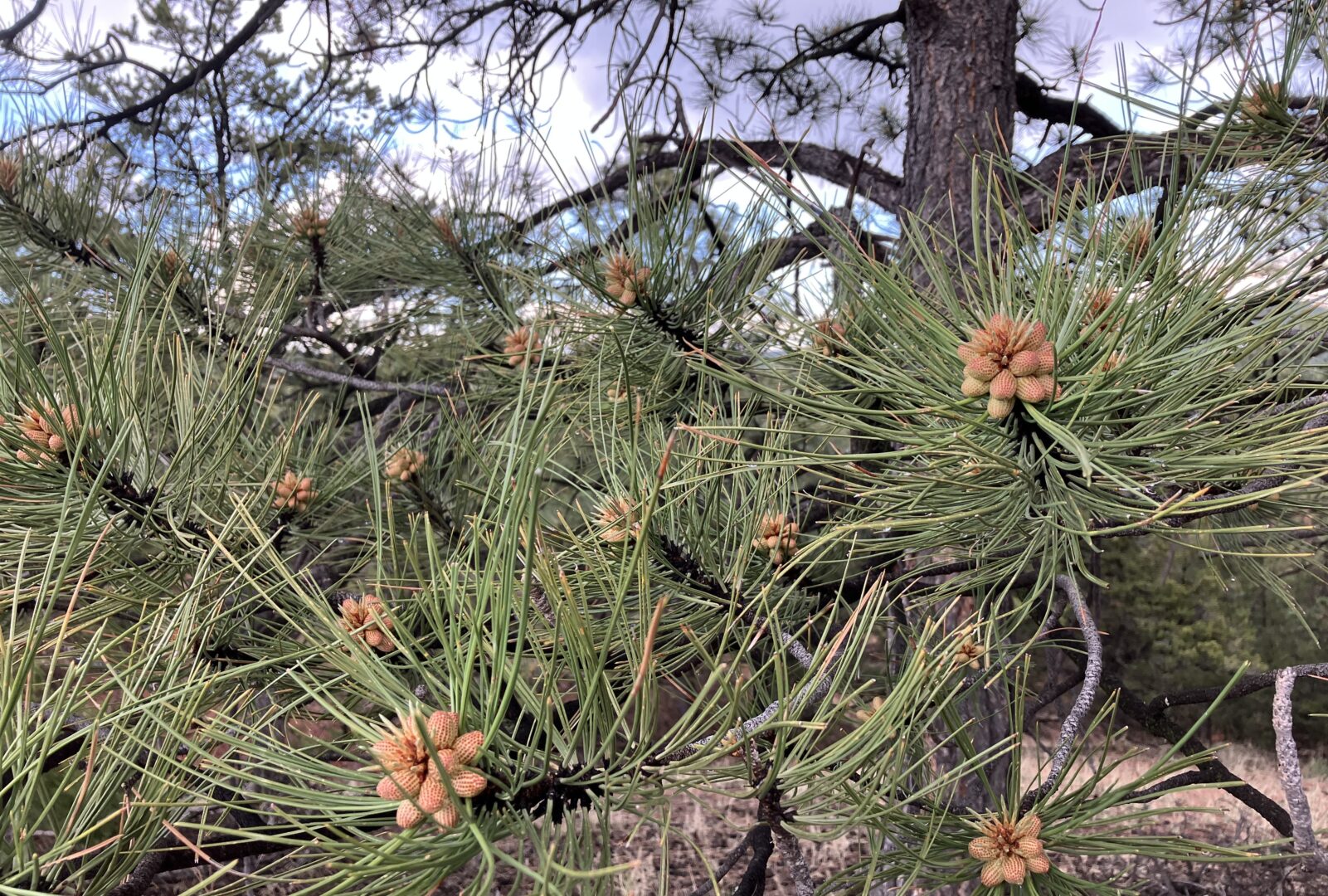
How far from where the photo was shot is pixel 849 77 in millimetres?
2053

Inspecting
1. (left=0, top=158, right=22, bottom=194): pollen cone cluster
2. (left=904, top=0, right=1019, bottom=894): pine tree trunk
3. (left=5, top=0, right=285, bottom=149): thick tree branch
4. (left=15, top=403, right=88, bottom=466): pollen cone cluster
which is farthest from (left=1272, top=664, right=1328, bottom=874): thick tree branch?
(left=5, top=0, right=285, bottom=149): thick tree branch

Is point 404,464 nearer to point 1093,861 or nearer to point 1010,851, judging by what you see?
point 1010,851

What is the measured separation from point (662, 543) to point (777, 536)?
104mm

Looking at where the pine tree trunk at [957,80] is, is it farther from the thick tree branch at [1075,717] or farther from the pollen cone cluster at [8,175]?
the pollen cone cluster at [8,175]

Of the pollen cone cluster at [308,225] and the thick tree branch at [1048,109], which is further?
the thick tree branch at [1048,109]

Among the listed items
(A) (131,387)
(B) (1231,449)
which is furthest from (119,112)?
(B) (1231,449)

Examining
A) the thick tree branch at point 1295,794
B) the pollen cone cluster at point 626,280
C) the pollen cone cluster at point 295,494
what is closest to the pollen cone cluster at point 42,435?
→ the pollen cone cluster at point 295,494

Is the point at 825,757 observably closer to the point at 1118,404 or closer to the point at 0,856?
the point at 1118,404

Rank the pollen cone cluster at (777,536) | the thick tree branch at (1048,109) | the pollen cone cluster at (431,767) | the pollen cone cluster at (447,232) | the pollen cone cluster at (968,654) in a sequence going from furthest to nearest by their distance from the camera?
the thick tree branch at (1048,109) → the pollen cone cluster at (447,232) → the pollen cone cluster at (777,536) → the pollen cone cluster at (968,654) → the pollen cone cluster at (431,767)

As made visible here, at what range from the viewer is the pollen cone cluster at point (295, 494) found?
68cm

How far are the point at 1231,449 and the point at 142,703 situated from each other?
573 millimetres

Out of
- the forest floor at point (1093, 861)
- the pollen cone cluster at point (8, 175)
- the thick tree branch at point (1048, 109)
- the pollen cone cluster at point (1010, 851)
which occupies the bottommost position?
the forest floor at point (1093, 861)

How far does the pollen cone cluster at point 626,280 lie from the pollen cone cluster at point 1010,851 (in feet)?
1.69

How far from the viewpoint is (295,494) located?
685 mm
